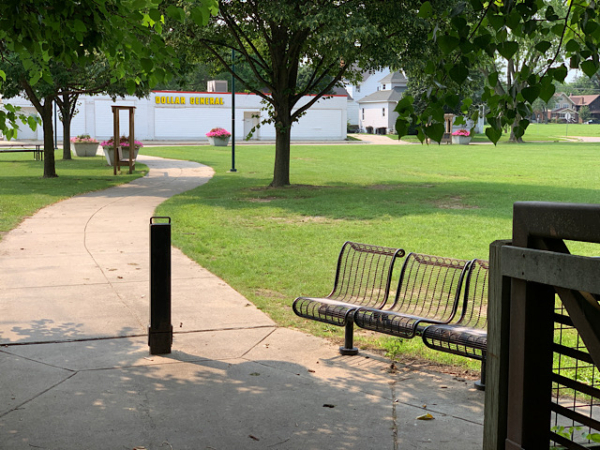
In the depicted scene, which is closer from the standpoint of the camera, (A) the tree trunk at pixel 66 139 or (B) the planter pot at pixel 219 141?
(A) the tree trunk at pixel 66 139

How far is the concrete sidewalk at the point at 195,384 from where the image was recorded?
4.21 m

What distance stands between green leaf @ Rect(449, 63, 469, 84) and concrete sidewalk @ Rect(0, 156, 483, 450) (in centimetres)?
197

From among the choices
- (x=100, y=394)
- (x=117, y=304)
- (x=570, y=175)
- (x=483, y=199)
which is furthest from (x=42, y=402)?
(x=570, y=175)

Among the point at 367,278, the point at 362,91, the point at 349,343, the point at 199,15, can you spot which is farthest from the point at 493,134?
the point at 362,91

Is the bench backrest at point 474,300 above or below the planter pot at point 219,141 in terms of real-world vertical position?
below

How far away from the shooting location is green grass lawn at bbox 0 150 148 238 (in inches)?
633

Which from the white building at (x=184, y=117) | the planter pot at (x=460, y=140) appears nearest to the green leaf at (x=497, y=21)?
the planter pot at (x=460, y=140)

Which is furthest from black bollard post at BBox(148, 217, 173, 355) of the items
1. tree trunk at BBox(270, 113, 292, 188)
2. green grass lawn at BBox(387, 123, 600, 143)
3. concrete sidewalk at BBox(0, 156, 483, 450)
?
green grass lawn at BBox(387, 123, 600, 143)

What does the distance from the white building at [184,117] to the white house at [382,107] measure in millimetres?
14311

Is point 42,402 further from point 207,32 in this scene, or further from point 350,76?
point 350,76

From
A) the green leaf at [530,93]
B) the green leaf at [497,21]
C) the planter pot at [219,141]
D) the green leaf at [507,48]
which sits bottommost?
the planter pot at [219,141]

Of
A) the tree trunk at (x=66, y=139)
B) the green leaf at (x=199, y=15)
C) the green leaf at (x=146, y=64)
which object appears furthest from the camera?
the tree trunk at (x=66, y=139)

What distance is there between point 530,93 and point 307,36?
17.6 metres

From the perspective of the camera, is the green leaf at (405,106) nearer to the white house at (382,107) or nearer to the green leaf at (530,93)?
the green leaf at (530,93)
